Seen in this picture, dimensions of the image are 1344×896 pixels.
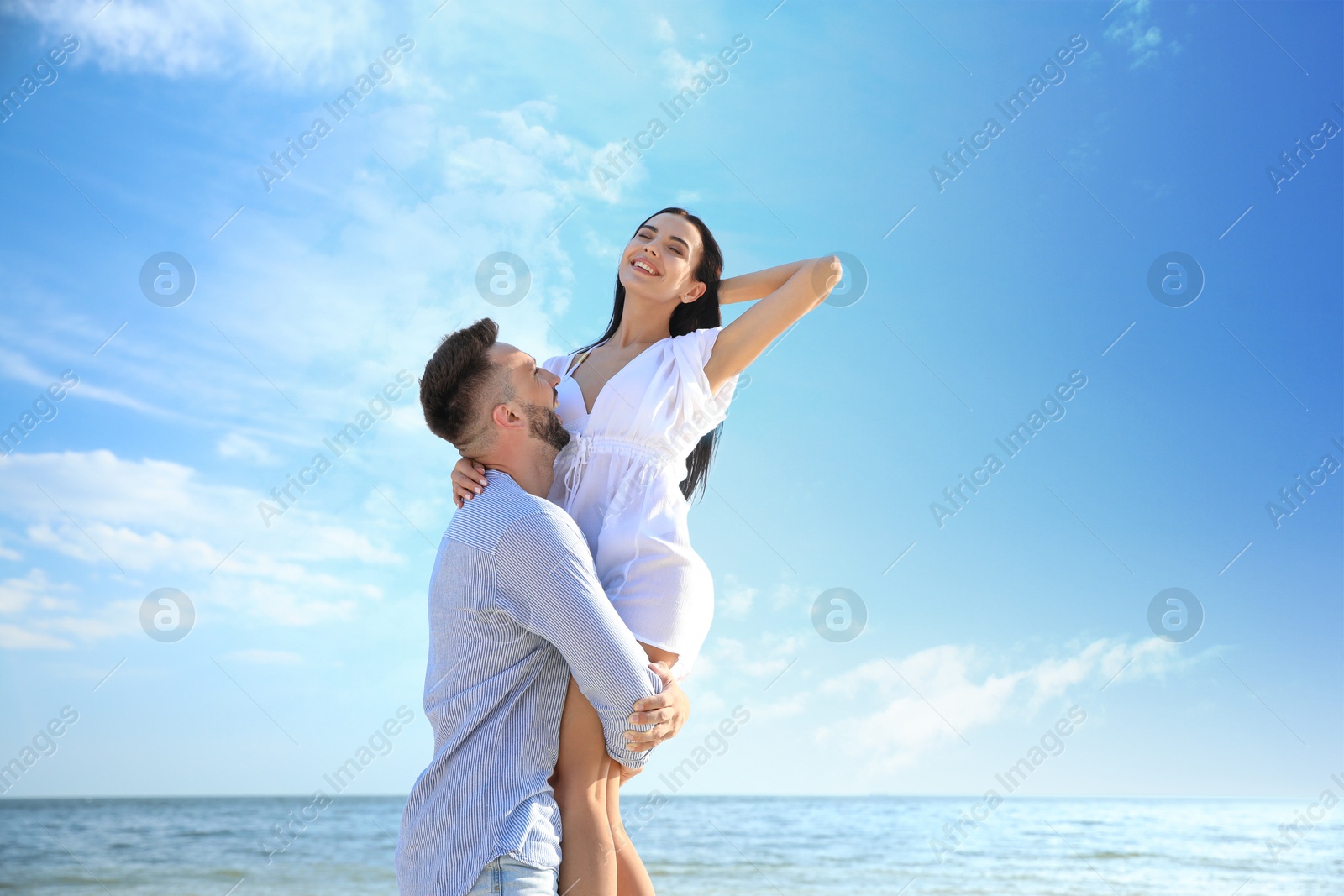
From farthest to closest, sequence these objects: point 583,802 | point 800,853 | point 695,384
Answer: point 800,853, point 695,384, point 583,802

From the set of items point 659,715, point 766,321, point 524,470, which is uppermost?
point 766,321

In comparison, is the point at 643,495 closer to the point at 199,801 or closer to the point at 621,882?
the point at 621,882

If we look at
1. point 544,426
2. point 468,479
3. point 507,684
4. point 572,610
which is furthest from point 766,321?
point 507,684

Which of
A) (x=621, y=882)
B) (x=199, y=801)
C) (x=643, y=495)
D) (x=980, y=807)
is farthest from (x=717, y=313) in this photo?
(x=199, y=801)

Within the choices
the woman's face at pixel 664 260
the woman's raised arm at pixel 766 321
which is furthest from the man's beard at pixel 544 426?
the woman's face at pixel 664 260

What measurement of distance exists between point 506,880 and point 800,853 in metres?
14.6

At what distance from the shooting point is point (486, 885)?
2.10 m

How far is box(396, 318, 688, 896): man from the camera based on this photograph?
84.7 inches

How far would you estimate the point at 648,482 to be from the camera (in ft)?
9.48

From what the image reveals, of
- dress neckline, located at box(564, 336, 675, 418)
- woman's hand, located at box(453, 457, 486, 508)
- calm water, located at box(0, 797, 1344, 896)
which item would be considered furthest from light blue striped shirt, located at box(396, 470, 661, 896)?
calm water, located at box(0, 797, 1344, 896)

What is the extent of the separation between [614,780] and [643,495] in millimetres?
790

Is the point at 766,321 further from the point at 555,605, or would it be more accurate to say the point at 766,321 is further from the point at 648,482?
the point at 555,605

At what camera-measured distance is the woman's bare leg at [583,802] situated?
88.8 inches

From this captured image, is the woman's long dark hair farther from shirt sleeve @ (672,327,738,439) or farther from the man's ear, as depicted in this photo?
the man's ear
